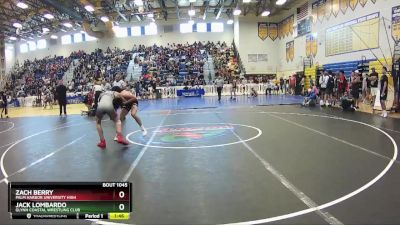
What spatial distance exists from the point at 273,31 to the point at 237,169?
3217 centimetres

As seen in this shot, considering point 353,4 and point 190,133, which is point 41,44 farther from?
point 190,133

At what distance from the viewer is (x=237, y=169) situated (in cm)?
589

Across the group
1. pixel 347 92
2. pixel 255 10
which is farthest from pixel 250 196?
pixel 255 10

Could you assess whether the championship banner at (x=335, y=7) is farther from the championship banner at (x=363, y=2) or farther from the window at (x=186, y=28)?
the window at (x=186, y=28)

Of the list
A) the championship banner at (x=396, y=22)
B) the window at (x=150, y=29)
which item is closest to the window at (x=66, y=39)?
the window at (x=150, y=29)

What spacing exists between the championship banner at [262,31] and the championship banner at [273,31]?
0.30m

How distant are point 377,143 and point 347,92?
10259 mm

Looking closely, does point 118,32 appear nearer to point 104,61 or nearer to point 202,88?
point 104,61

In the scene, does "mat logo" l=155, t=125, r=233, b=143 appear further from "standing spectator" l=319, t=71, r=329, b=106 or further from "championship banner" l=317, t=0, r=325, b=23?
"championship banner" l=317, t=0, r=325, b=23

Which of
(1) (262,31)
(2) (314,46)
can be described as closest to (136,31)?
(1) (262,31)

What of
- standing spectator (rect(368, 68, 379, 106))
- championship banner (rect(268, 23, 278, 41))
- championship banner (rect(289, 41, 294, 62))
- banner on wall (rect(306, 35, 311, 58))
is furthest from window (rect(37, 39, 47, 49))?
standing spectator (rect(368, 68, 379, 106))

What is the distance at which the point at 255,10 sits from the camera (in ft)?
114
